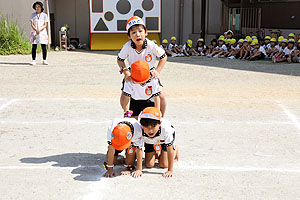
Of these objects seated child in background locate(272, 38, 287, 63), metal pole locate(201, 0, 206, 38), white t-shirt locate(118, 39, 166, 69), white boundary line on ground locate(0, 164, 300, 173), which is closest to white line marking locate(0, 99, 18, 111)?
white boundary line on ground locate(0, 164, 300, 173)

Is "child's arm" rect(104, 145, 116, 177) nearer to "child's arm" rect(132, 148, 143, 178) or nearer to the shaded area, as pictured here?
"child's arm" rect(132, 148, 143, 178)

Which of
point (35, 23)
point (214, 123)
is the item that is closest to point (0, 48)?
point (35, 23)

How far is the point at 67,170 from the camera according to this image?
4.86 metres

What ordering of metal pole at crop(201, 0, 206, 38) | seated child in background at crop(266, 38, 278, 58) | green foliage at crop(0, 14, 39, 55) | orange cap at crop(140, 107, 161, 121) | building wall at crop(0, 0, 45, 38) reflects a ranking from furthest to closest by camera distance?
metal pole at crop(201, 0, 206, 38) < building wall at crop(0, 0, 45, 38) < green foliage at crop(0, 14, 39, 55) < seated child in background at crop(266, 38, 278, 58) < orange cap at crop(140, 107, 161, 121)

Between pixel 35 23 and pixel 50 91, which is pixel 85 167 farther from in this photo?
pixel 35 23

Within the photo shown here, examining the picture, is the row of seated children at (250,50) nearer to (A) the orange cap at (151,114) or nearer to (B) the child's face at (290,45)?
(B) the child's face at (290,45)

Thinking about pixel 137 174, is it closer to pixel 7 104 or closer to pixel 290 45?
pixel 7 104

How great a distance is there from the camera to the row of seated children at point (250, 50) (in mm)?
14164

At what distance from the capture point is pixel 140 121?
4613mm

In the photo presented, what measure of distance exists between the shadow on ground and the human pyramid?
0.56 ft

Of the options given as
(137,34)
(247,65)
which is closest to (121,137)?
(137,34)

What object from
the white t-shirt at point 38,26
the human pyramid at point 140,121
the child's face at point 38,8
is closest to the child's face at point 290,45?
the white t-shirt at point 38,26

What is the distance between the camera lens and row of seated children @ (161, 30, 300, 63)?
46.5 ft

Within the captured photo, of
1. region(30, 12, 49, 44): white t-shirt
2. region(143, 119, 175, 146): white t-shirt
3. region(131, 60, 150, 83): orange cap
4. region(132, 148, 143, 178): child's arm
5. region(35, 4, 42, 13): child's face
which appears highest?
region(35, 4, 42, 13): child's face
